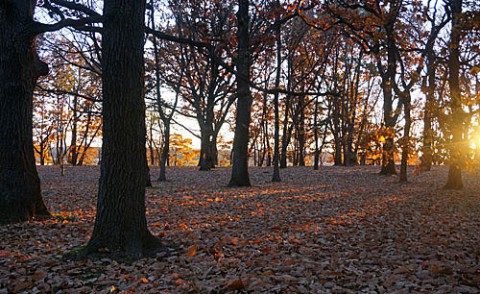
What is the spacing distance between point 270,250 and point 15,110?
5.39 metres

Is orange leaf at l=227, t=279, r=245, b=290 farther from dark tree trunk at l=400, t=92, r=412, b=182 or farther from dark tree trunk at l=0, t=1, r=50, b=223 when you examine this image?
dark tree trunk at l=400, t=92, r=412, b=182

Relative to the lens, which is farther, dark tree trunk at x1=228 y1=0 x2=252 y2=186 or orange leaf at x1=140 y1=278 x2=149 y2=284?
dark tree trunk at x1=228 y1=0 x2=252 y2=186

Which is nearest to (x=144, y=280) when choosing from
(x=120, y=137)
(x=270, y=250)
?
(x=120, y=137)

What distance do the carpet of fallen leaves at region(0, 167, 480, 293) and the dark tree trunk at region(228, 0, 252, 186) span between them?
4194 mm

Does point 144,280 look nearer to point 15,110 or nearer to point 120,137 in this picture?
point 120,137

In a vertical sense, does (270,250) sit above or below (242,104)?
below

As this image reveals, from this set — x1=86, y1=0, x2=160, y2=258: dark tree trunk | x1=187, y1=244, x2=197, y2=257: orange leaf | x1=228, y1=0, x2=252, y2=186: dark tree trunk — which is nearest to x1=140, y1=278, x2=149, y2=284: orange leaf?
x1=86, y1=0, x2=160, y2=258: dark tree trunk

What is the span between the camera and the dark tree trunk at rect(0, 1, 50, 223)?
6.42 m

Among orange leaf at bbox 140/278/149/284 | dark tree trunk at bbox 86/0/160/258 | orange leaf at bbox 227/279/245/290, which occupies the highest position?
dark tree trunk at bbox 86/0/160/258

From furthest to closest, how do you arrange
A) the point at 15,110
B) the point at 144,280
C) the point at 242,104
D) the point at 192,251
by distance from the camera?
the point at 242,104, the point at 15,110, the point at 192,251, the point at 144,280

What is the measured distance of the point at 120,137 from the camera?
4617mm

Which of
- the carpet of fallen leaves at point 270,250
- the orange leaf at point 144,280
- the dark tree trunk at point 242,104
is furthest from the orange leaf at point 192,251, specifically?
the dark tree trunk at point 242,104

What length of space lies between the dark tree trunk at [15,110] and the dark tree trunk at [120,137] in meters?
2.87

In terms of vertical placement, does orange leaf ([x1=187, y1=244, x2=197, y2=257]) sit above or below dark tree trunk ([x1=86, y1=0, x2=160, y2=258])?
below
